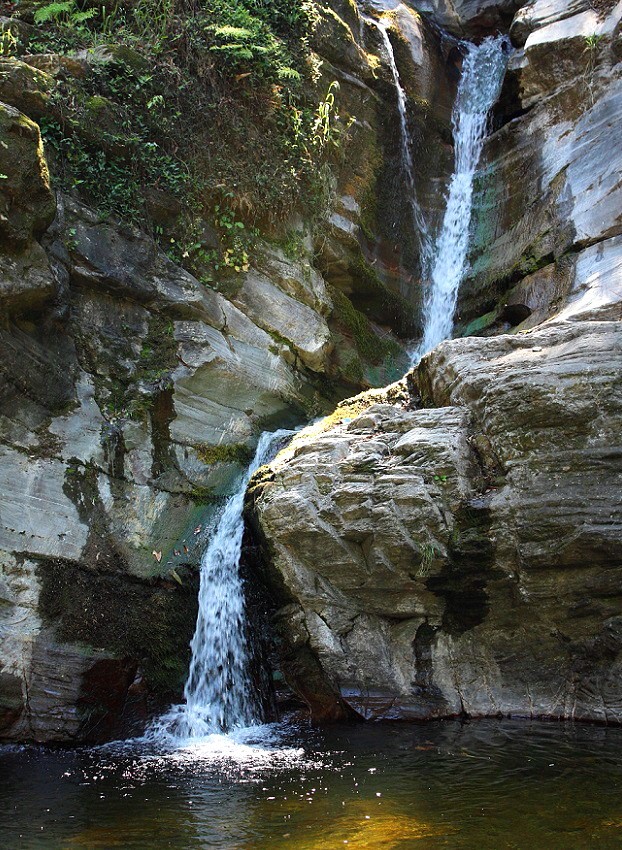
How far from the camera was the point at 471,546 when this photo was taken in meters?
6.55

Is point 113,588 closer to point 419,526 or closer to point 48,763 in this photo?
point 48,763

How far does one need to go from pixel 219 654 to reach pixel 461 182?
10.6 meters

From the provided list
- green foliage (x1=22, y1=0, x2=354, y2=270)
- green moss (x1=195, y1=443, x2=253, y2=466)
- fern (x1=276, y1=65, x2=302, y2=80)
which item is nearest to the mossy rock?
green foliage (x1=22, y1=0, x2=354, y2=270)

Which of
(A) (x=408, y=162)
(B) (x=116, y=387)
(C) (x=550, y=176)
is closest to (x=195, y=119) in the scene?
(B) (x=116, y=387)

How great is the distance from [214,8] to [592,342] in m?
8.73

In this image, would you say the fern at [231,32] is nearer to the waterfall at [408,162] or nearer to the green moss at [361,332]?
the waterfall at [408,162]

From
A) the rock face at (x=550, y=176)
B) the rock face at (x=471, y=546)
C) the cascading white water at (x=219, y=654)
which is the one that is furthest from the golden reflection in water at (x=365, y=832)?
the rock face at (x=550, y=176)

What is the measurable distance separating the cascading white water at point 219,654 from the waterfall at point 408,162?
294 inches

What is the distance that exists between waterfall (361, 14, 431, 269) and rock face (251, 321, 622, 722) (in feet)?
22.2

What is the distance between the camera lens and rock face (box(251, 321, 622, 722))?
6.25 m

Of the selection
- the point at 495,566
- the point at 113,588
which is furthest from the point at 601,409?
the point at 113,588

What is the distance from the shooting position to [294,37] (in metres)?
11.9

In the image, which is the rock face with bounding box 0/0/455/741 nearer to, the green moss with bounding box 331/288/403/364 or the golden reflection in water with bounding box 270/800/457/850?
the green moss with bounding box 331/288/403/364

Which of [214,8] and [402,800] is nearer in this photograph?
[402,800]
